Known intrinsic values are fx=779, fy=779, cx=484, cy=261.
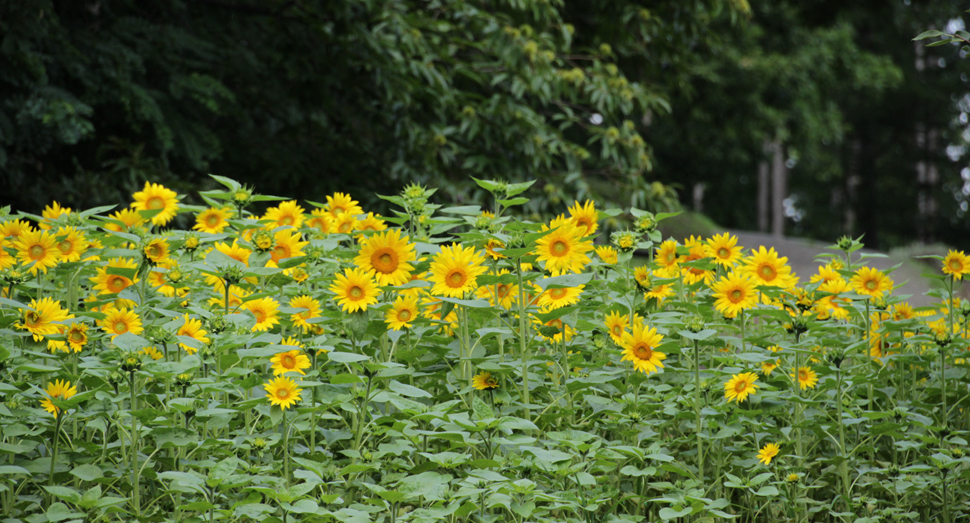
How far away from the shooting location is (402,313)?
217 cm

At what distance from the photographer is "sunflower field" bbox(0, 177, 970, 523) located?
1.91 m

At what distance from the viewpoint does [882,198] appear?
24.9 meters

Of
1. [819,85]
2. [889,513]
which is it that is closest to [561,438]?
[889,513]

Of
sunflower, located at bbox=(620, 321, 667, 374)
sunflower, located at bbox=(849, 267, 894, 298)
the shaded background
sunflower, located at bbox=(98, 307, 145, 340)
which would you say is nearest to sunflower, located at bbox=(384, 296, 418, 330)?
sunflower, located at bbox=(620, 321, 667, 374)

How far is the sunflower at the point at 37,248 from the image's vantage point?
2.27 metres

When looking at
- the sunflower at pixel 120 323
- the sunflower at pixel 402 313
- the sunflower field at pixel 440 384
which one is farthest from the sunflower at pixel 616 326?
the sunflower at pixel 120 323

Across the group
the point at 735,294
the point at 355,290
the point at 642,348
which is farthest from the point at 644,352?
the point at 355,290

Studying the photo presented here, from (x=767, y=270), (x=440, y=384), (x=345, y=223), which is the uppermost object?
(x=345, y=223)

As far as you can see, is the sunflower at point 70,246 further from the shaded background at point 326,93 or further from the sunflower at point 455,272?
the shaded background at point 326,93

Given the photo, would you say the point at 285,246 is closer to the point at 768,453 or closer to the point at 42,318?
the point at 42,318

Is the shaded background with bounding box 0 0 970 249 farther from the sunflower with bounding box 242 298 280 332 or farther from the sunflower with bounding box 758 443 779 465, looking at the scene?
the sunflower with bounding box 758 443 779 465

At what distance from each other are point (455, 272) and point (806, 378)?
1.19m

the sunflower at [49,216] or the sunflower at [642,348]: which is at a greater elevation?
the sunflower at [49,216]

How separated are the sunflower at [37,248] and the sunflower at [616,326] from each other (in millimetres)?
1626
